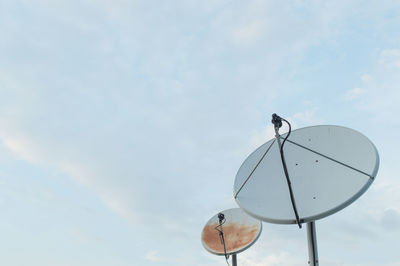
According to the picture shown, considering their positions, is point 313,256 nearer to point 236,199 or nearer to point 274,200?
point 274,200

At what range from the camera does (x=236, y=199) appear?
921cm

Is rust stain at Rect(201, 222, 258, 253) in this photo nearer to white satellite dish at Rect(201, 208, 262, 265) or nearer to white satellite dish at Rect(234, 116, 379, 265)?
white satellite dish at Rect(201, 208, 262, 265)

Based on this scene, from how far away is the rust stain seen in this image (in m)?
13.0

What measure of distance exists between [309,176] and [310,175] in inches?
1.3

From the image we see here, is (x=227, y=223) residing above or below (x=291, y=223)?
above

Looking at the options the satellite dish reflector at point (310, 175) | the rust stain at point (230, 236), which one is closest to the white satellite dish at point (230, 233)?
the rust stain at point (230, 236)

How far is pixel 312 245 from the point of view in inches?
287

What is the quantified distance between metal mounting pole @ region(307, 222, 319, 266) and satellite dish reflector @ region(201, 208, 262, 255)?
536cm

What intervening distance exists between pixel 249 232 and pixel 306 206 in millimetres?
5662

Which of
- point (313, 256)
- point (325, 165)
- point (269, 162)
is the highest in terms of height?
point (269, 162)

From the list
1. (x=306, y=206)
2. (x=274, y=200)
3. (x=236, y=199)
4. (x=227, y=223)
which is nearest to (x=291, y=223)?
(x=306, y=206)

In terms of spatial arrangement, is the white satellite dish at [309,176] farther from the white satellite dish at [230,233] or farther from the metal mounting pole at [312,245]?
the white satellite dish at [230,233]

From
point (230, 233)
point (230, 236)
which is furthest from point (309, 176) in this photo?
point (230, 233)

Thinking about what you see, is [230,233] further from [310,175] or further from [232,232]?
[310,175]
